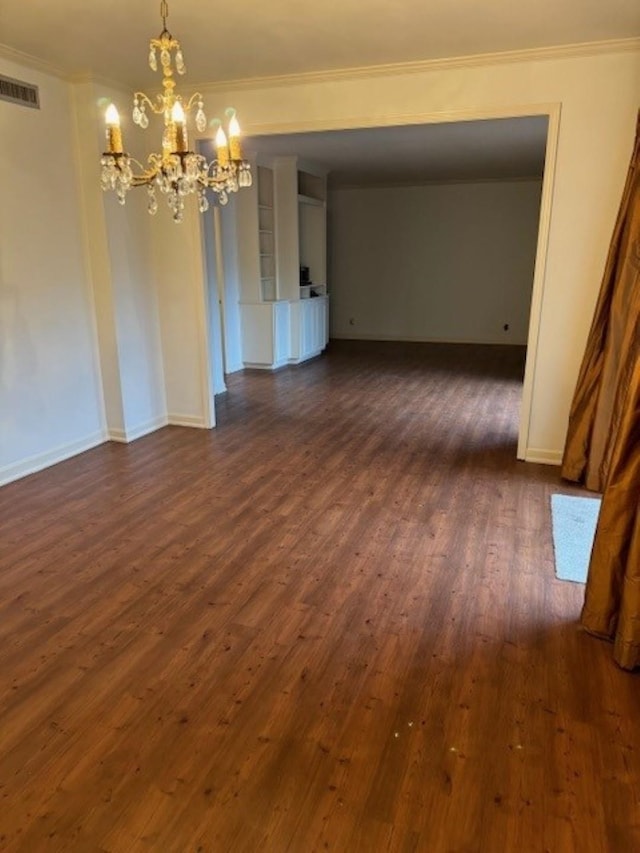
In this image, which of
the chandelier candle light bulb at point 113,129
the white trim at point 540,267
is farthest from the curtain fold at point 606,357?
the chandelier candle light bulb at point 113,129

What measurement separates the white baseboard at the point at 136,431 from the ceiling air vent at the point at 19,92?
2398 mm

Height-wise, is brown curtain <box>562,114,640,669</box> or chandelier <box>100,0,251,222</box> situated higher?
chandelier <box>100,0,251,222</box>

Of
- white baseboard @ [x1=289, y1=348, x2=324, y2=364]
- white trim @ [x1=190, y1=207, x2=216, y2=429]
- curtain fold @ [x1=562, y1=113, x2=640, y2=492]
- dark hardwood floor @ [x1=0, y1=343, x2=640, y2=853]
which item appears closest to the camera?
dark hardwood floor @ [x1=0, y1=343, x2=640, y2=853]

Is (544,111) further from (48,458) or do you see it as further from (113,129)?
(48,458)

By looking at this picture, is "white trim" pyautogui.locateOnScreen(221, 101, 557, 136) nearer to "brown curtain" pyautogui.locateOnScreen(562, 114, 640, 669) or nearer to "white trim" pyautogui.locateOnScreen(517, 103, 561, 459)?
"white trim" pyautogui.locateOnScreen(517, 103, 561, 459)

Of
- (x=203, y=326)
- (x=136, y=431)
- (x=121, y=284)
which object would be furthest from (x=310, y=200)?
(x=136, y=431)

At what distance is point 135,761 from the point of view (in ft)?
5.71

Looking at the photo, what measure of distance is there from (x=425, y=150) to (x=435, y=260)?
326 cm

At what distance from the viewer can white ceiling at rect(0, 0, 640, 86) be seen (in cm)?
299

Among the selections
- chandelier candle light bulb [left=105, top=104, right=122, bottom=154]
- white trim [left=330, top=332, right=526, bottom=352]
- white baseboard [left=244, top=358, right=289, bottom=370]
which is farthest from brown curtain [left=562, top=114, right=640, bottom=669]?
Result: white trim [left=330, top=332, right=526, bottom=352]

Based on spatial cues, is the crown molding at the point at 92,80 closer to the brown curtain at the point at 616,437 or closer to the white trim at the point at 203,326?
the white trim at the point at 203,326

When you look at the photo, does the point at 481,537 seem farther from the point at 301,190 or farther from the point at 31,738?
the point at 301,190

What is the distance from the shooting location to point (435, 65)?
3779mm

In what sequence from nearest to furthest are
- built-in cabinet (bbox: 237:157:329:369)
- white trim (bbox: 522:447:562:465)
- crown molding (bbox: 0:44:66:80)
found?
1. crown molding (bbox: 0:44:66:80)
2. white trim (bbox: 522:447:562:465)
3. built-in cabinet (bbox: 237:157:329:369)
